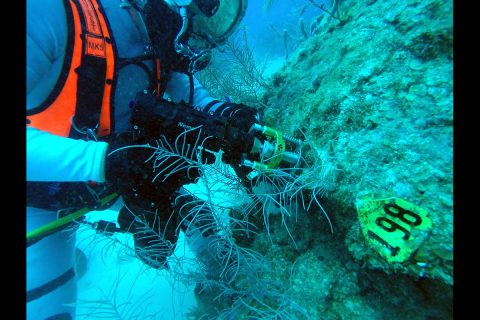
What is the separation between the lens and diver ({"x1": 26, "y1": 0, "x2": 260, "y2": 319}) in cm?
183

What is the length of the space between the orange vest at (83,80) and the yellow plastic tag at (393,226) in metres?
1.90

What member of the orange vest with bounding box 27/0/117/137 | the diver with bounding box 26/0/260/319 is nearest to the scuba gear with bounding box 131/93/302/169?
the diver with bounding box 26/0/260/319

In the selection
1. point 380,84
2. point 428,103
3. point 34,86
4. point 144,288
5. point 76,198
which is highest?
point 380,84

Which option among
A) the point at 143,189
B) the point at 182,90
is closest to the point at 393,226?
the point at 143,189

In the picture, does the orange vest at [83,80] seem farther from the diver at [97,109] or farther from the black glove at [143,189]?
the black glove at [143,189]

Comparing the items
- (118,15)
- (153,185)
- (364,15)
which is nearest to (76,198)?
(153,185)

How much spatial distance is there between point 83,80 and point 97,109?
0.22 meters

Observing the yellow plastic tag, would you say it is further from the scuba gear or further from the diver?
the diver

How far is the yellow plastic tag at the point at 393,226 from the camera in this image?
1.24 m

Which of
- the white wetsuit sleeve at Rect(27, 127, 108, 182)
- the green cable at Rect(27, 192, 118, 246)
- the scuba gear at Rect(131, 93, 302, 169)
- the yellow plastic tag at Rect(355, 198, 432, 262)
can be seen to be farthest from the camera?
the green cable at Rect(27, 192, 118, 246)

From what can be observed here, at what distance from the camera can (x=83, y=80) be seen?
195cm

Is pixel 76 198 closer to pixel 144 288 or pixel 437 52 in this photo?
pixel 144 288

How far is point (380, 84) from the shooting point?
1746 mm
